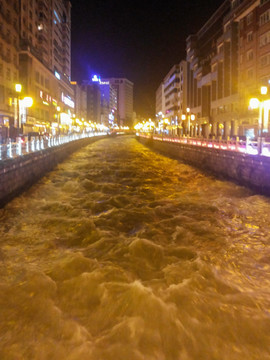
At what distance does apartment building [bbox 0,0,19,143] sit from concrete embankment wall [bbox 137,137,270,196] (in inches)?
949

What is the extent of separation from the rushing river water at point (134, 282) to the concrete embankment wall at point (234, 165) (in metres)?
2.43

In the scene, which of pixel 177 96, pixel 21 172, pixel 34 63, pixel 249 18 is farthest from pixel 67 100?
pixel 21 172

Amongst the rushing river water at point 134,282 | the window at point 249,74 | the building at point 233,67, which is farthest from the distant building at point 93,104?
the rushing river water at point 134,282

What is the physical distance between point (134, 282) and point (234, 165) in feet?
45.8

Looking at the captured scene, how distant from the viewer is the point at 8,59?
152 feet

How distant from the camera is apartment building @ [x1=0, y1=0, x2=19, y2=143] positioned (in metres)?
43.8

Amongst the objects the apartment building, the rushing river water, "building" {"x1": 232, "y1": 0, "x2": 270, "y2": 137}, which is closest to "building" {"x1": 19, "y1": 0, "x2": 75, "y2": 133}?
the apartment building

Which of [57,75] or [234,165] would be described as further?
[57,75]

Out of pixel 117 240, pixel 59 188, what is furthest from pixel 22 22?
pixel 117 240

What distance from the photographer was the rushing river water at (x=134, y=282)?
4816mm

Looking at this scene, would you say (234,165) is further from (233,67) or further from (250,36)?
(233,67)

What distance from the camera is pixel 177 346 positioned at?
4.78 m

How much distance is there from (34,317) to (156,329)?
1.81 meters

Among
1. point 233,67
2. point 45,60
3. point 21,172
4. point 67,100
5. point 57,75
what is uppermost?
point 45,60
